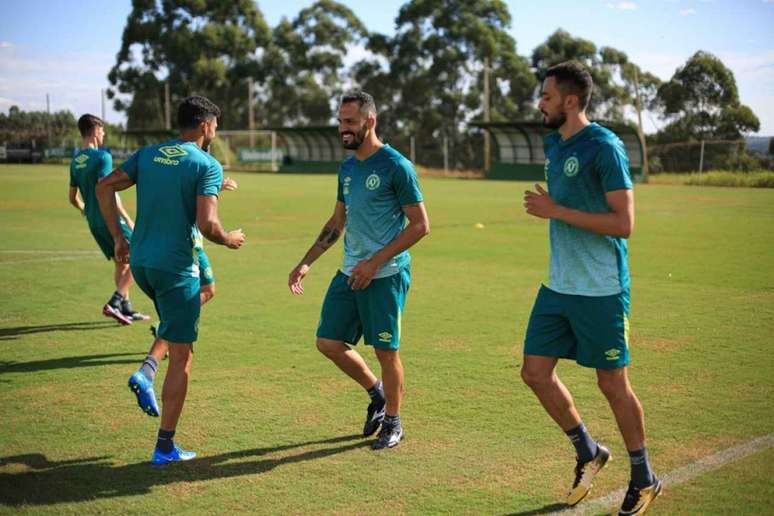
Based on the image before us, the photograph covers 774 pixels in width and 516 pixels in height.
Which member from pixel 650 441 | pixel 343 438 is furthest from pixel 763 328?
pixel 343 438

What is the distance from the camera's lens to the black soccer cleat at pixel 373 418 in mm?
5664

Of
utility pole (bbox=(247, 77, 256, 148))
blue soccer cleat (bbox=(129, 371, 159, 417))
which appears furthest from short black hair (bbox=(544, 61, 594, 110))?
utility pole (bbox=(247, 77, 256, 148))

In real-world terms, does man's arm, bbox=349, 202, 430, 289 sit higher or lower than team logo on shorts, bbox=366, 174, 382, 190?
lower

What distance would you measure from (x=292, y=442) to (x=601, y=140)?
2749 millimetres

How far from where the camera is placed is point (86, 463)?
514cm

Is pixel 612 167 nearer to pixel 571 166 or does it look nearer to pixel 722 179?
pixel 571 166

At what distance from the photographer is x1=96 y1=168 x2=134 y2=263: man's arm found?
529 centimetres

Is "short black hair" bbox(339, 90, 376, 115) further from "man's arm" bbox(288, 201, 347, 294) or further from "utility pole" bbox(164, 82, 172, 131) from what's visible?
"utility pole" bbox(164, 82, 172, 131)

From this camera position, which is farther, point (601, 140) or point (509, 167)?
point (509, 167)

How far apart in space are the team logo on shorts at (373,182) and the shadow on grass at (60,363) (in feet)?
10.9

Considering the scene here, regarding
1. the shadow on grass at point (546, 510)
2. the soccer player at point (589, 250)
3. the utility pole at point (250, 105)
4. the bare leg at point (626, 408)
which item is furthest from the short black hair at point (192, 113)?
the utility pole at point (250, 105)

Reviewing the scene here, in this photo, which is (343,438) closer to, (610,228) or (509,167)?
(610,228)

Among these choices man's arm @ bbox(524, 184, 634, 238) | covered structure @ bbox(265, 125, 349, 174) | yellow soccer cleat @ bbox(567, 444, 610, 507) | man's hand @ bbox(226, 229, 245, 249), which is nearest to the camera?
man's arm @ bbox(524, 184, 634, 238)

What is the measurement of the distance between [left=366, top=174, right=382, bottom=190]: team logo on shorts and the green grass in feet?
125
